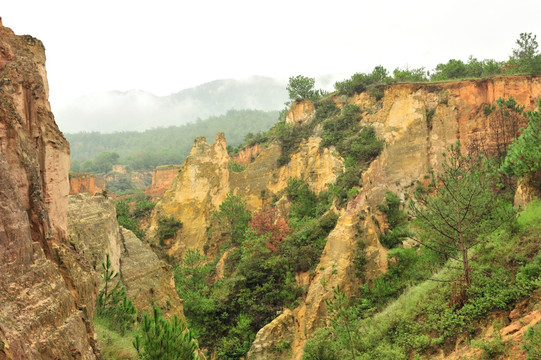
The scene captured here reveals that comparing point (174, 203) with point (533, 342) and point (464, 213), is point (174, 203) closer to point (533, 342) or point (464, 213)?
point (464, 213)

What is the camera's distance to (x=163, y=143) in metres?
104

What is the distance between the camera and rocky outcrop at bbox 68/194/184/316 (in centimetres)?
1194

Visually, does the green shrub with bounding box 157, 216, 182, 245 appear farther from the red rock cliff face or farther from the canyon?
the red rock cliff face

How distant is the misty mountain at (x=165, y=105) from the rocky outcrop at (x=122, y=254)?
162m

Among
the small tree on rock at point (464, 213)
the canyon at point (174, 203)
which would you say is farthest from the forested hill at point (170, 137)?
the small tree on rock at point (464, 213)

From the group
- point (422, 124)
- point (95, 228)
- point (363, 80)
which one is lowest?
point (95, 228)

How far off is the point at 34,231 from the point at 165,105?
639 feet

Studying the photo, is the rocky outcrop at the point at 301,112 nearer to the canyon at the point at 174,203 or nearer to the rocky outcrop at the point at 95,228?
the canyon at the point at 174,203

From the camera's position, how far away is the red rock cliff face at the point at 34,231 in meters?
5.13

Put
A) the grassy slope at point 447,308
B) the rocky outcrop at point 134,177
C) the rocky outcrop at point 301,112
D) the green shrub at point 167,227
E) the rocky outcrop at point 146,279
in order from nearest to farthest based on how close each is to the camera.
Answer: the grassy slope at point 447,308 → the rocky outcrop at point 146,279 → the green shrub at point 167,227 → the rocky outcrop at point 301,112 → the rocky outcrop at point 134,177

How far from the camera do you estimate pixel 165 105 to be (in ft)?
625

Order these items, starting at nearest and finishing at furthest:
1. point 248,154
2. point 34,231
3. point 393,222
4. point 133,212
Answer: point 34,231 < point 393,222 < point 133,212 < point 248,154

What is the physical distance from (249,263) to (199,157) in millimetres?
12850

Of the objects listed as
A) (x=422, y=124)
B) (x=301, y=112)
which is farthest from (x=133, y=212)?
(x=422, y=124)
